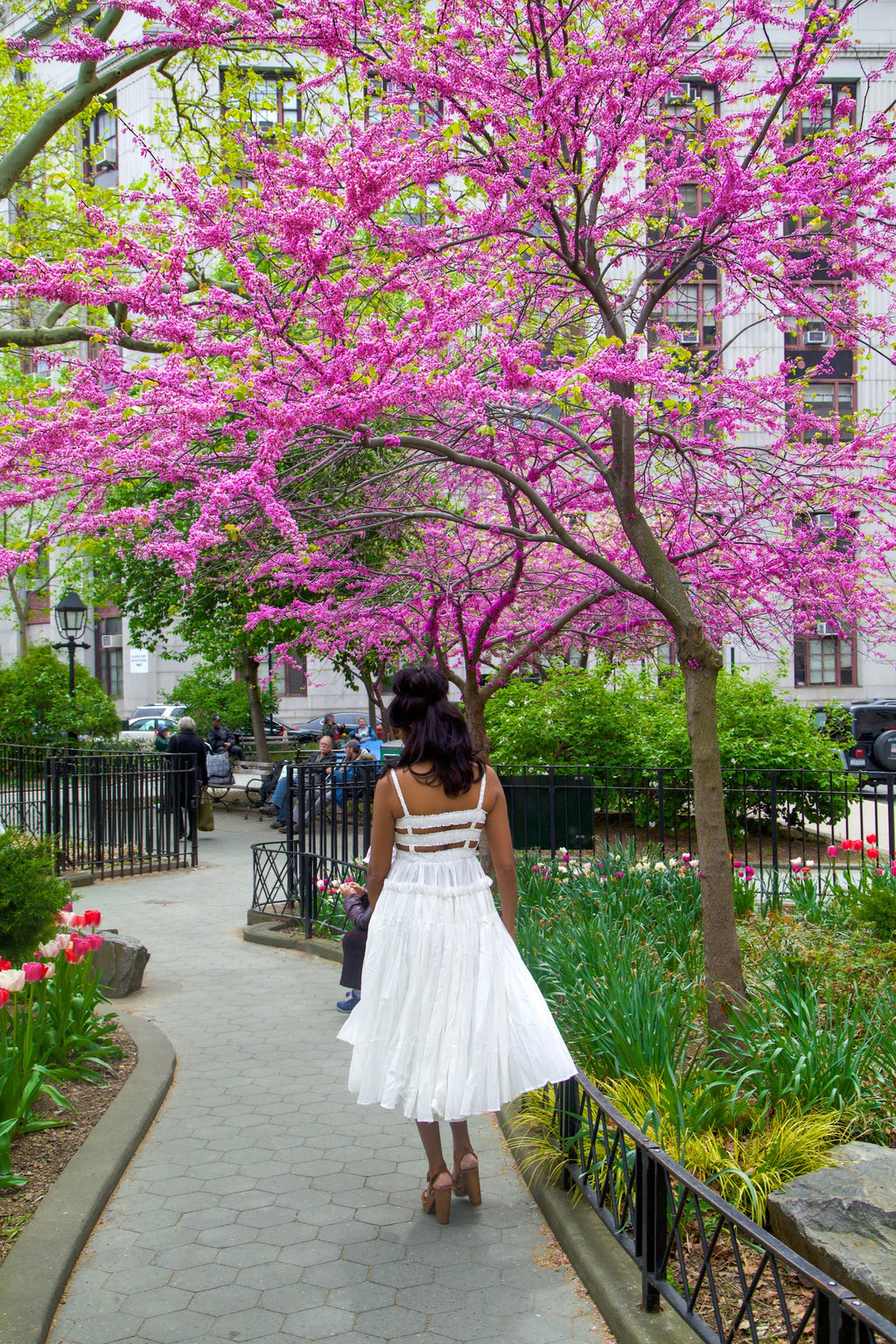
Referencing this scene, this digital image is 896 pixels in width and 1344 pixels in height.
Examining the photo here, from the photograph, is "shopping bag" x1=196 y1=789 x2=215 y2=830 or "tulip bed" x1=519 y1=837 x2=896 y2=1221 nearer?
"tulip bed" x1=519 y1=837 x2=896 y2=1221

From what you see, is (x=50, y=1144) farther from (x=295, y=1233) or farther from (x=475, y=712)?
(x=475, y=712)

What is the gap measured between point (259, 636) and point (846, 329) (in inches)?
498

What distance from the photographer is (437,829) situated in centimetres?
369

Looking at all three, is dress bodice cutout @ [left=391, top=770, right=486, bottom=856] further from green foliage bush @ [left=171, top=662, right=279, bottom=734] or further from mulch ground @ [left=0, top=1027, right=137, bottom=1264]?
green foliage bush @ [left=171, top=662, right=279, bottom=734]

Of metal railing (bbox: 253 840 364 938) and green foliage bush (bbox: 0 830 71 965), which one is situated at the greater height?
green foliage bush (bbox: 0 830 71 965)

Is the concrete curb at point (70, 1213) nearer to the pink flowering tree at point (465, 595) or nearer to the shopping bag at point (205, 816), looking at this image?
the pink flowering tree at point (465, 595)

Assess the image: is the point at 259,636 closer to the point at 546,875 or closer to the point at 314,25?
the point at 546,875

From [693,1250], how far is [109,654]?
143 ft

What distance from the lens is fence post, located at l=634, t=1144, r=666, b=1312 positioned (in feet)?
9.75

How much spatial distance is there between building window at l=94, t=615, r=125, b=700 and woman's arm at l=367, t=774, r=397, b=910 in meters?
41.5

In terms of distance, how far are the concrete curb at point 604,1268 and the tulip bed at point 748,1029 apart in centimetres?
36

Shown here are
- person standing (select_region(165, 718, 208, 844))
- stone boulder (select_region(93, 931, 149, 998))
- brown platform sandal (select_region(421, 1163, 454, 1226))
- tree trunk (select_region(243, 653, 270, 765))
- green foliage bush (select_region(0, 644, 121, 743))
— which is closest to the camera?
brown platform sandal (select_region(421, 1163, 454, 1226))

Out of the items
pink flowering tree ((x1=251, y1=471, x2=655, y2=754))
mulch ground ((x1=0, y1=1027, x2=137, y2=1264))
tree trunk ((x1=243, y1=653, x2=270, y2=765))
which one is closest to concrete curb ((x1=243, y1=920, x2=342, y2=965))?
pink flowering tree ((x1=251, y1=471, x2=655, y2=754))

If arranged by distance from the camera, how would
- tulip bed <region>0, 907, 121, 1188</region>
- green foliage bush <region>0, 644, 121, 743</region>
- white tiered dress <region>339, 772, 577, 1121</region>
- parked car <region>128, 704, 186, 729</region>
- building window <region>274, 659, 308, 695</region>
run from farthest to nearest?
1. building window <region>274, 659, 308, 695</region>
2. parked car <region>128, 704, 186, 729</region>
3. green foliage bush <region>0, 644, 121, 743</region>
4. tulip bed <region>0, 907, 121, 1188</region>
5. white tiered dress <region>339, 772, 577, 1121</region>
